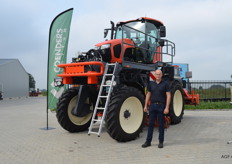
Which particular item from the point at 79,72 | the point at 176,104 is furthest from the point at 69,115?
the point at 176,104

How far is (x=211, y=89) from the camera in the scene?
17.3 meters

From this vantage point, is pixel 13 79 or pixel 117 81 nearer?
pixel 117 81

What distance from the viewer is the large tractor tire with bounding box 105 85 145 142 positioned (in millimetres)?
5621

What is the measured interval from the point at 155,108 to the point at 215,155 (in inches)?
59.0

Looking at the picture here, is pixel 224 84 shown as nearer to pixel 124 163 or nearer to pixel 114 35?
pixel 114 35

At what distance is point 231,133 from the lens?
6.74 metres

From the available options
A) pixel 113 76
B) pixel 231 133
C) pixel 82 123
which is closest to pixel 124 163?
pixel 113 76

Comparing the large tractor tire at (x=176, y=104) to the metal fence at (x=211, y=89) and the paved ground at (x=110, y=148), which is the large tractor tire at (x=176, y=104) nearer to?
the paved ground at (x=110, y=148)

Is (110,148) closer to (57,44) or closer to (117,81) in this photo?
(117,81)

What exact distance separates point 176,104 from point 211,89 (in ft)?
32.2

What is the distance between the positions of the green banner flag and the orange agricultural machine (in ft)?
8.32

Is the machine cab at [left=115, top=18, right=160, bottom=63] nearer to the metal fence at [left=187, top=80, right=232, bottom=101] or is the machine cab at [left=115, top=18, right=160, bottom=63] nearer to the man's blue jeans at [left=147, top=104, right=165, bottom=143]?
the man's blue jeans at [left=147, top=104, right=165, bottom=143]

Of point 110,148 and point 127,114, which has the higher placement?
point 127,114

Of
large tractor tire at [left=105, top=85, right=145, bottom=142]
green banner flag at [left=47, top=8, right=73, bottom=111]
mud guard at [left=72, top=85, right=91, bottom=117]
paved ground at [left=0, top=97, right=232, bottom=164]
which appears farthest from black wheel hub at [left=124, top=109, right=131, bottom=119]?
green banner flag at [left=47, top=8, right=73, bottom=111]
